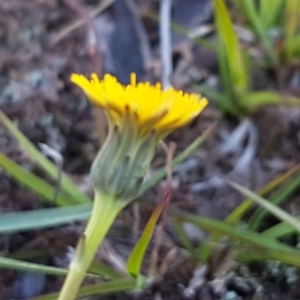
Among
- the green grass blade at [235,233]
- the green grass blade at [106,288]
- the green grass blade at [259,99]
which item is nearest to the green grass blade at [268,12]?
the green grass blade at [259,99]

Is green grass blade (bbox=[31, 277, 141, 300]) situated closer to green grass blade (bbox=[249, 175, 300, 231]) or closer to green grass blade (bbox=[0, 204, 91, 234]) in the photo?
green grass blade (bbox=[0, 204, 91, 234])

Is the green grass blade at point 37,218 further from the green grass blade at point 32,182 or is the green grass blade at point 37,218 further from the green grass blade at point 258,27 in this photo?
the green grass blade at point 258,27

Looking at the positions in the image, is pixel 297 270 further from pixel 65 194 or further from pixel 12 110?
pixel 12 110

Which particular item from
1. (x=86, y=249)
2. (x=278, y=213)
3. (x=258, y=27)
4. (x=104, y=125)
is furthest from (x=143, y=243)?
(x=258, y=27)

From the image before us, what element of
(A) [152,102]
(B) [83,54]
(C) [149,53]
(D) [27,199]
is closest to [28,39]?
(B) [83,54]

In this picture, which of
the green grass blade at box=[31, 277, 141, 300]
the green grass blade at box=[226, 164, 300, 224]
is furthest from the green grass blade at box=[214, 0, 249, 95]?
the green grass blade at box=[31, 277, 141, 300]

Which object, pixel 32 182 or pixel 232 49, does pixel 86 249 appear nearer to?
pixel 32 182

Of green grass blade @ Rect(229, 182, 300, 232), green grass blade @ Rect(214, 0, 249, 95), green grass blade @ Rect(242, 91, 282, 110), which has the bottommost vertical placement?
green grass blade @ Rect(229, 182, 300, 232)
